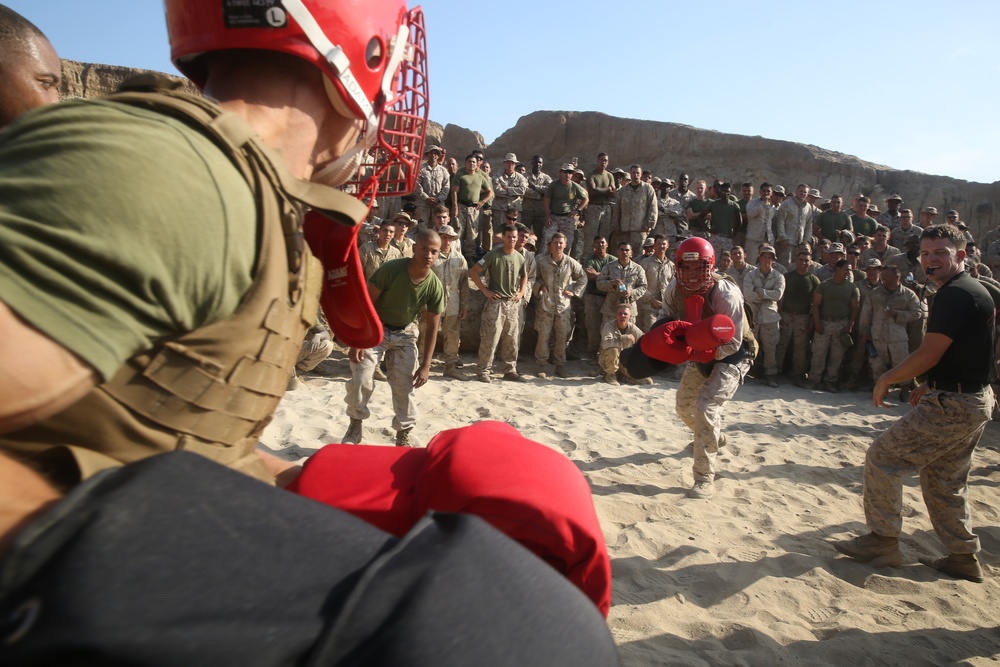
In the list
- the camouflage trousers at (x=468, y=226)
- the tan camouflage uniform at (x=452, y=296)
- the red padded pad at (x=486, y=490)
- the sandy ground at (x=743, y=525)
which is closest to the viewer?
the red padded pad at (x=486, y=490)

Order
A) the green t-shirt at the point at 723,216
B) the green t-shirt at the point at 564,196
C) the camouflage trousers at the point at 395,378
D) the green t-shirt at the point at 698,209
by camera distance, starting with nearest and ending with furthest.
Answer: the camouflage trousers at the point at 395,378, the green t-shirt at the point at 564,196, the green t-shirt at the point at 723,216, the green t-shirt at the point at 698,209

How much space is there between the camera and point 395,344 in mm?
6207

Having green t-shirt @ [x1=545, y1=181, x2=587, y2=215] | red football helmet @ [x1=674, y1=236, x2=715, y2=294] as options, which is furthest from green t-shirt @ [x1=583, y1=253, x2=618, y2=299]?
red football helmet @ [x1=674, y1=236, x2=715, y2=294]

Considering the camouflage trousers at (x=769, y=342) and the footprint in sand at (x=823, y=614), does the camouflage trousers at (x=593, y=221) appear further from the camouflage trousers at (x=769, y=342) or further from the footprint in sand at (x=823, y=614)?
the footprint in sand at (x=823, y=614)

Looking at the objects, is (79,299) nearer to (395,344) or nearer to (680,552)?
(680,552)

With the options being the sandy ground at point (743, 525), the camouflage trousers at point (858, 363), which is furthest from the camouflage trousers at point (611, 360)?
the camouflage trousers at point (858, 363)

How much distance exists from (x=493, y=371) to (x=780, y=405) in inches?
161

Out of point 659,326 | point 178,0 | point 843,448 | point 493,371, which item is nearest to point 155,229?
point 178,0

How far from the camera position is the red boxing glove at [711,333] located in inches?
194

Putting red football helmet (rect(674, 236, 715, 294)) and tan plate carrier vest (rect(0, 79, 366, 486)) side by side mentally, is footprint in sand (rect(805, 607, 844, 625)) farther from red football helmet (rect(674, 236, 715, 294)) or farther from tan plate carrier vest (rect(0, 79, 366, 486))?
tan plate carrier vest (rect(0, 79, 366, 486))

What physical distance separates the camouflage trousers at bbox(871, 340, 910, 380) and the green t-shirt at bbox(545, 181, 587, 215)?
5539 millimetres

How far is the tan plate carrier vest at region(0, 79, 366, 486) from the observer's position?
826 mm

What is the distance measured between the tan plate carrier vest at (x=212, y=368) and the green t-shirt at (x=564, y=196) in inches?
440

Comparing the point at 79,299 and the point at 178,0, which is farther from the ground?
the point at 178,0
